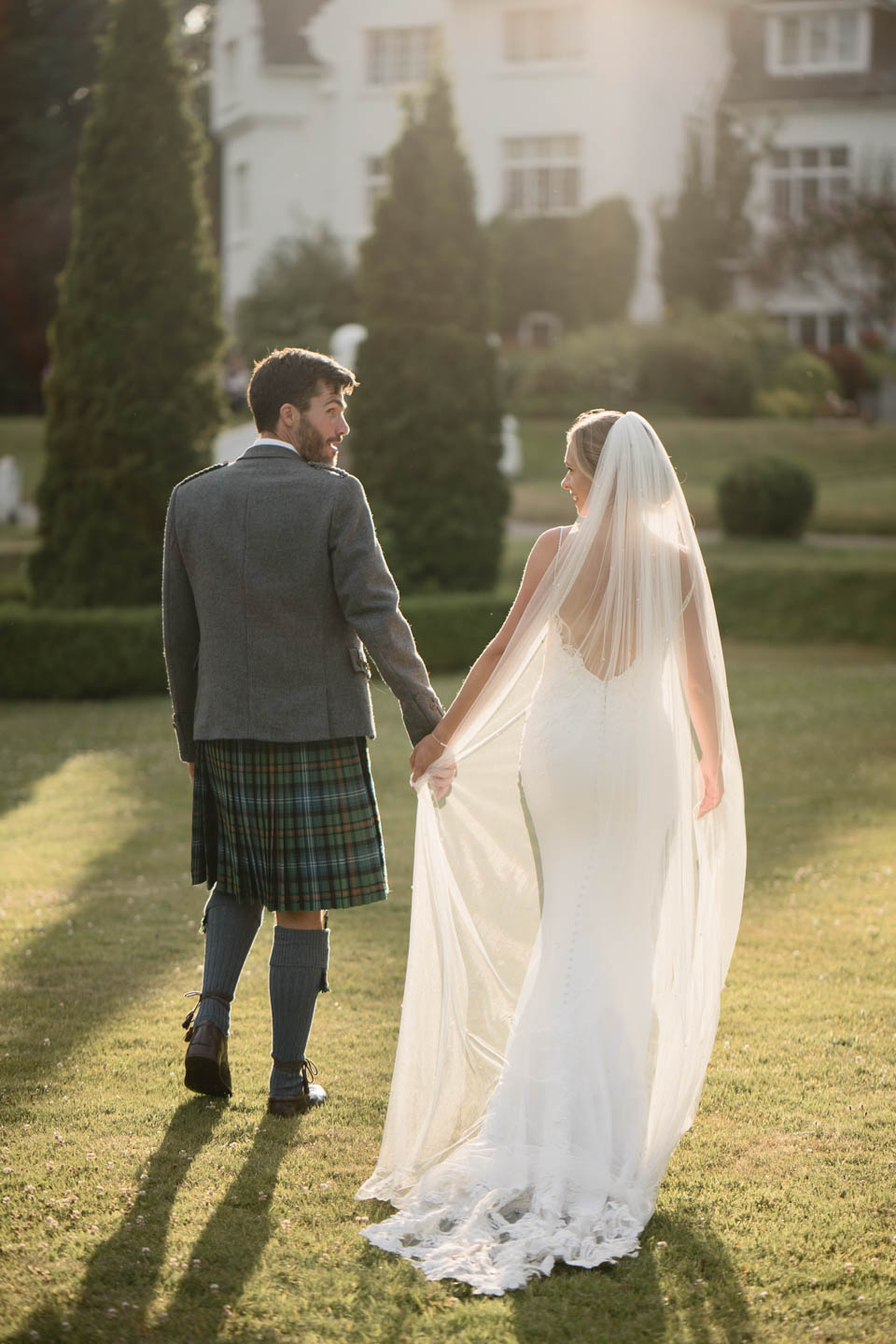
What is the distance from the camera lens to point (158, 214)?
497 inches

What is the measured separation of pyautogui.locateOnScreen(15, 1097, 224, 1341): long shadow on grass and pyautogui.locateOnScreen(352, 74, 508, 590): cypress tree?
10.8m

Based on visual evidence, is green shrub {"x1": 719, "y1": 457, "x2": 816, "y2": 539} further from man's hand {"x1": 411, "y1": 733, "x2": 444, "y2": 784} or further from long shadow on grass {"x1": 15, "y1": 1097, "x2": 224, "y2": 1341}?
long shadow on grass {"x1": 15, "y1": 1097, "x2": 224, "y2": 1341}

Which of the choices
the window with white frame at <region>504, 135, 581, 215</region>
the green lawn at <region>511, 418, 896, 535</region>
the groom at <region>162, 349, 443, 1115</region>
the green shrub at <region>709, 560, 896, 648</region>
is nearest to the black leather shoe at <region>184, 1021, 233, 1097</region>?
the groom at <region>162, 349, 443, 1115</region>

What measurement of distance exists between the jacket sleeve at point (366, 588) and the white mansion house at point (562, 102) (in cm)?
2940

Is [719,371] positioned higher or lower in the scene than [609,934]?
higher

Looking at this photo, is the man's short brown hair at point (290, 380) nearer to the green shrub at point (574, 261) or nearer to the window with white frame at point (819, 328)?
the green shrub at point (574, 261)

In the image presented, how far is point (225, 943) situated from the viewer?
395 cm

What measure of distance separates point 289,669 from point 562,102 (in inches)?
1201

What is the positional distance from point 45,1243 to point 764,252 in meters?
32.8

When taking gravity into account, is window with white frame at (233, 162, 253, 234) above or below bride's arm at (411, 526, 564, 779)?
above

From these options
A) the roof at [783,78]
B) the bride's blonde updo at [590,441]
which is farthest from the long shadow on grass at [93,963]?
the roof at [783,78]

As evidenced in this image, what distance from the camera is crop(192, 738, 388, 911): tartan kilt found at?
3736 mm

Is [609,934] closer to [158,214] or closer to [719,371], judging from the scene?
[158,214]

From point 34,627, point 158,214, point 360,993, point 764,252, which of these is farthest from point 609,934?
point 764,252
